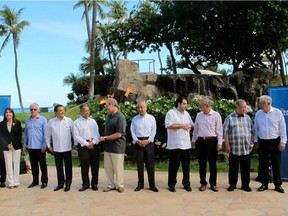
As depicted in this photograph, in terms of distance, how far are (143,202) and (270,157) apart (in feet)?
7.51

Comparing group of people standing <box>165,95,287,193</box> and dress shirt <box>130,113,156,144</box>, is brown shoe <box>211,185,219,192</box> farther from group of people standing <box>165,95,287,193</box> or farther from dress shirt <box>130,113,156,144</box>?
dress shirt <box>130,113,156,144</box>

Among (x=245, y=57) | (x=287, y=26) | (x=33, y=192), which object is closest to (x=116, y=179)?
(x=33, y=192)

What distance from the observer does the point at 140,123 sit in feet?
19.8

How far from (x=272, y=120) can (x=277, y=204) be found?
1391 mm

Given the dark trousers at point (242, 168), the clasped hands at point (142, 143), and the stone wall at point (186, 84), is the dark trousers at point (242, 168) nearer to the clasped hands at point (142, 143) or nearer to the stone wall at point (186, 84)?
the clasped hands at point (142, 143)

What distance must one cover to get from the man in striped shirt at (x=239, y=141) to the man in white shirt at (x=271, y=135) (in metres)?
0.20

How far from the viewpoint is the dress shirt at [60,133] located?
20.3ft

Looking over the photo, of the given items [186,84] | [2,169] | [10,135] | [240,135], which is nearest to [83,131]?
[10,135]

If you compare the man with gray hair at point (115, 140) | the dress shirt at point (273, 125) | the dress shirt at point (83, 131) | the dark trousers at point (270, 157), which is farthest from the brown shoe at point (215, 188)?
the dress shirt at point (83, 131)

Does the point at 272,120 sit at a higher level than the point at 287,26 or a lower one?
lower

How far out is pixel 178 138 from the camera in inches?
234

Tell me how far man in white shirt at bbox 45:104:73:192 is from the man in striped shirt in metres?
2.71

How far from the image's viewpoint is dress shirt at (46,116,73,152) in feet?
20.3

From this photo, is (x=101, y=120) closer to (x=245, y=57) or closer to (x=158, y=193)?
(x=158, y=193)
